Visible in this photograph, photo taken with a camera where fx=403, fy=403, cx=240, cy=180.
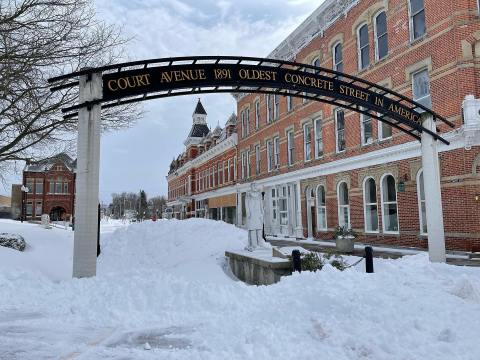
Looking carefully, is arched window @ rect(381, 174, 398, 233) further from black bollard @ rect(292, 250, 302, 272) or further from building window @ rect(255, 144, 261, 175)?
building window @ rect(255, 144, 261, 175)

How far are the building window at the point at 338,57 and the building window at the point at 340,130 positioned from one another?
2.46 meters

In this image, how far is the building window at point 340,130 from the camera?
21125 mm

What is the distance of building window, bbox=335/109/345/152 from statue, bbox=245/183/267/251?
28.2 feet

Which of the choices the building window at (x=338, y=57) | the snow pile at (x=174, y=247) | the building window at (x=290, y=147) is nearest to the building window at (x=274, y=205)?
the building window at (x=290, y=147)

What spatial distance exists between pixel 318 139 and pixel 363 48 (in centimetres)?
566

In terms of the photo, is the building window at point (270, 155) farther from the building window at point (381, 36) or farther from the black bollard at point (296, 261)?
the black bollard at point (296, 261)

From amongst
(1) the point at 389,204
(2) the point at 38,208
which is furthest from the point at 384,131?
(2) the point at 38,208

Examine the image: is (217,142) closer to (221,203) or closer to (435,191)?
(221,203)

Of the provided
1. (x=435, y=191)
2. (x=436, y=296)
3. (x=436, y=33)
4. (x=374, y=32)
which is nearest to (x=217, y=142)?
(x=374, y=32)

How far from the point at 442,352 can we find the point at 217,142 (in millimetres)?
37297

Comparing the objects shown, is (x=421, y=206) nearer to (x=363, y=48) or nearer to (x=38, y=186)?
(x=363, y=48)

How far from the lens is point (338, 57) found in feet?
72.2

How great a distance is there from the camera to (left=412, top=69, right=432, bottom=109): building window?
51.3 ft

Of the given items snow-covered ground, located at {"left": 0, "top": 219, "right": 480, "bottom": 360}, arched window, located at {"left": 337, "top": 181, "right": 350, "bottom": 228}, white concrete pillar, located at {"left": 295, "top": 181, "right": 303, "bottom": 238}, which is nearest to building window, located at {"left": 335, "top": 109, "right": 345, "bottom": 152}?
arched window, located at {"left": 337, "top": 181, "right": 350, "bottom": 228}
